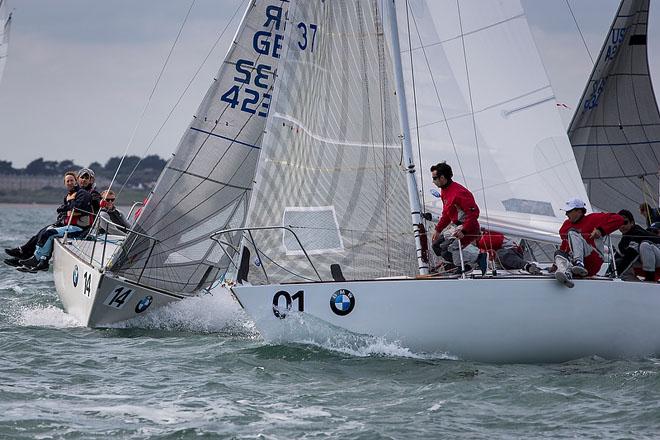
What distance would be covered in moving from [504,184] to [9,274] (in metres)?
11.8

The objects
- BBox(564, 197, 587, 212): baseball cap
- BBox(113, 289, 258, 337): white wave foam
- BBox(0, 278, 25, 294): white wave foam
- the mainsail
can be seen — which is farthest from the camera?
BBox(0, 278, 25, 294): white wave foam

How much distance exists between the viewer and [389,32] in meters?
11.5

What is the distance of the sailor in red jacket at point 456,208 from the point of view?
417 inches

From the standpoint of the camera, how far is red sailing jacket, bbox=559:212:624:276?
1062 centimetres

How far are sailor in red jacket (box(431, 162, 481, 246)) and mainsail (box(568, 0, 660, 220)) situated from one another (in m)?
5.92

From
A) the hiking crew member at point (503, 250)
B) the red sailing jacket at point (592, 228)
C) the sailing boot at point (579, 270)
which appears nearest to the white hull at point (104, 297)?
the hiking crew member at point (503, 250)

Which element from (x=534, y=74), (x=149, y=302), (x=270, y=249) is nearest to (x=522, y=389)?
(x=270, y=249)

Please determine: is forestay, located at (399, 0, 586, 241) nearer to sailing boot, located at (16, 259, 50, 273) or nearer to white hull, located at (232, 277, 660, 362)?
white hull, located at (232, 277, 660, 362)

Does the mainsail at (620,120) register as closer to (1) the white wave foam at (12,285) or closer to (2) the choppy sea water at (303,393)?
(2) the choppy sea water at (303,393)

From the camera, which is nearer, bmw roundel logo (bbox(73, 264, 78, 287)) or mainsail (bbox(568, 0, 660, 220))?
bmw roundel logo (bbox(73, 264, 78, 287))

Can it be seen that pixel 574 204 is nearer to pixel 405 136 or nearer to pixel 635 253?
pixel 635 253

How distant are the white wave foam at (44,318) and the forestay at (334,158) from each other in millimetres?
3587

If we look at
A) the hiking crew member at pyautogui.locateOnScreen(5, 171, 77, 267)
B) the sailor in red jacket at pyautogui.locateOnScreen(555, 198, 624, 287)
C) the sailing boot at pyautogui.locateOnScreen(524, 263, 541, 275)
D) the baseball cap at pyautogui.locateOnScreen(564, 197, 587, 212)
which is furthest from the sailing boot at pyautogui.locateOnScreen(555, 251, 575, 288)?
the hiking crew member at pyautogui.locateOnScreen(5, 171, 77, 267)

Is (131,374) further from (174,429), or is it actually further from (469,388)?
(469,388)
